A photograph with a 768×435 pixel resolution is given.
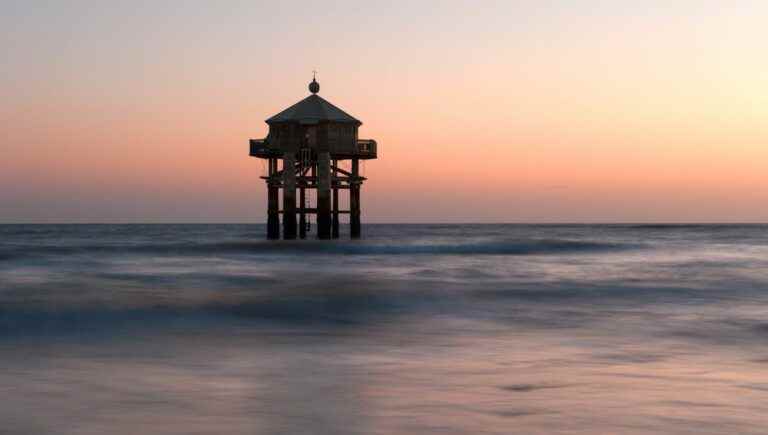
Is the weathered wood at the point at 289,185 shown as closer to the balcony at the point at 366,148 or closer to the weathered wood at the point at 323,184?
the weathered wood at the point at 323,184

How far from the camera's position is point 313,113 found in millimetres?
46312

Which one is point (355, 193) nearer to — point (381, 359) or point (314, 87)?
point (314, 87)

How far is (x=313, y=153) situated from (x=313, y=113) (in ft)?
6.95

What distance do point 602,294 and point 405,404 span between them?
14.1 m

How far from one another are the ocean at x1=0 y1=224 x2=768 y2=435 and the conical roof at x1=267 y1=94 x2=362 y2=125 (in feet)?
79.0

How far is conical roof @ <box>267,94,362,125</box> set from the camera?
46.0m

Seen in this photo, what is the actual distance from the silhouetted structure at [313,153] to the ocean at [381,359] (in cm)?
2289

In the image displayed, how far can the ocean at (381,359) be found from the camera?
6.73 meters

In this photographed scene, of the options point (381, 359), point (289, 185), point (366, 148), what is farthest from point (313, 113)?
point (381, 359)

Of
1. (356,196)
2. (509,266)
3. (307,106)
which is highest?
(307,106)

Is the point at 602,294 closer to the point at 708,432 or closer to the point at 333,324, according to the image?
the point at 333,324

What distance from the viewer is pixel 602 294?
20.5m

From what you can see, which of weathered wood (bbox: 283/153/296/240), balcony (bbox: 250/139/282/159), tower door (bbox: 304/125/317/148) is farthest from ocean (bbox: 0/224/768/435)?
balcony (bbox: 250/139/282/159)

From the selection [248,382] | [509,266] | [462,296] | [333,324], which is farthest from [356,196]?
[248,382]
